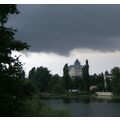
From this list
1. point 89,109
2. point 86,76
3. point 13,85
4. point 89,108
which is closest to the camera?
point 13,85

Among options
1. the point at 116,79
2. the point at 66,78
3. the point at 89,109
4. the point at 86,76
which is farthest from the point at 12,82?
the point at 66,78

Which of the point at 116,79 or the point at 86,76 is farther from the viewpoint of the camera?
the point at 86,76

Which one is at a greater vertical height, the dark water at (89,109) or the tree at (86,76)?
the tree at (86,76)

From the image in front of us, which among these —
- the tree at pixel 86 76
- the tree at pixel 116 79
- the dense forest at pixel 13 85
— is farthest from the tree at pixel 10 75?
the tree at pixel 86 76

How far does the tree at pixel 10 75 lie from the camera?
17.2m

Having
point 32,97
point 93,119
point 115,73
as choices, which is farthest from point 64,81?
point 93,119

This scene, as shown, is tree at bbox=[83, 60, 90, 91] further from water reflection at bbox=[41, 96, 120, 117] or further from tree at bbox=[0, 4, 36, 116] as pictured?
tree at bbox=[0, 4, 36, 116]

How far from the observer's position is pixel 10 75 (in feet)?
59.3

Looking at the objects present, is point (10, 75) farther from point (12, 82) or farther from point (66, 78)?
point (66, 78)

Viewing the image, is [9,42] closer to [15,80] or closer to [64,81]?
[15,80]

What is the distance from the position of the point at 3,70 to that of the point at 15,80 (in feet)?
2.43

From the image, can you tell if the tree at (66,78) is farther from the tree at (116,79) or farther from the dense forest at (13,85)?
the dense forest at (13,85)
